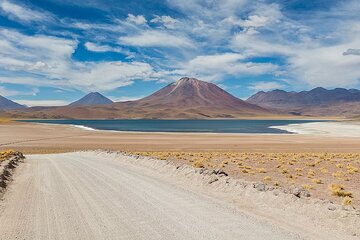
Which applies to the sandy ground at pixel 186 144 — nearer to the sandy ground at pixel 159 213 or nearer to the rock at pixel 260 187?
the sandy ground at pixel 159 213

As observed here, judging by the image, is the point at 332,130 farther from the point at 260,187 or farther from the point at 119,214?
the point at 119,214

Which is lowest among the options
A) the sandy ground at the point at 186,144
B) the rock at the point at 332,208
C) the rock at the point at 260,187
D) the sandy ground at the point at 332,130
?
the sandy ground at the point at 186,144

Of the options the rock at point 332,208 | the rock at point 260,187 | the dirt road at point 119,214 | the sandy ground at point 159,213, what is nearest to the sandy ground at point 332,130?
the rock at point 260,187

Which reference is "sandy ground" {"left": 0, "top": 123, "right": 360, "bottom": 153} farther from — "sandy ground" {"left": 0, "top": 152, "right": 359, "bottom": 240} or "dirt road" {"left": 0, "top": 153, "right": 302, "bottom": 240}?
"dirt road" {"left": 0, "top": 153, "right": 302, "bottom": 240}

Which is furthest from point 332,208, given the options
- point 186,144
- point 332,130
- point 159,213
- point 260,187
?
point 332,130

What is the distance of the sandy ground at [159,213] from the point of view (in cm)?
854

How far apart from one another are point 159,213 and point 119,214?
1.15 metres

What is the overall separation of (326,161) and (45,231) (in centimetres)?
2400

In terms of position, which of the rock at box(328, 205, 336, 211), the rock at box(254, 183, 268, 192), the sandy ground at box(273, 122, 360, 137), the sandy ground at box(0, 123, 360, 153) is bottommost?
the sandy ground at box(0, 123, 360, 153)

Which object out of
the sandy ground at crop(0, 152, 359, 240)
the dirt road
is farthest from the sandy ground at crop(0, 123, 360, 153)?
the dirt road

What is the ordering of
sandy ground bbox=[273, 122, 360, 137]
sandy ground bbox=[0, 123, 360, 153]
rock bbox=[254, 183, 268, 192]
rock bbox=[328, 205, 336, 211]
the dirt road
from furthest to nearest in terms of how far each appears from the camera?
sandy ground bbox=[273, 122, 360, 137] → sandy ground bbox=[0, 123, 360, 153] → rock bbox=[254, 183, 268, 192] → rock bbox=[328, 205, 336, 211] → the dirt road

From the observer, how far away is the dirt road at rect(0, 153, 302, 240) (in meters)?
8.46

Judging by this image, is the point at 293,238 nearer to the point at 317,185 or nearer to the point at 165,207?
the point at 165,207

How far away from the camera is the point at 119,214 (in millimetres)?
10172
